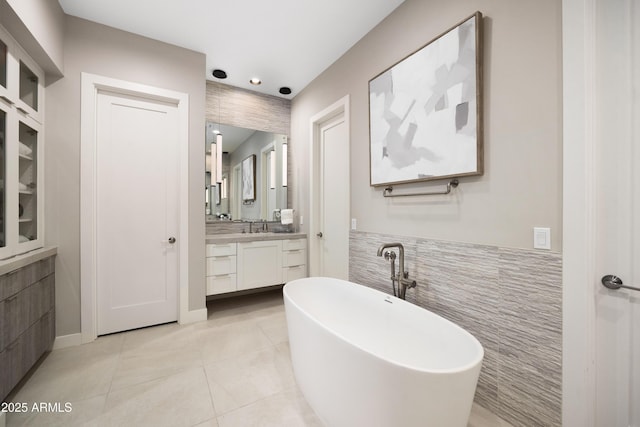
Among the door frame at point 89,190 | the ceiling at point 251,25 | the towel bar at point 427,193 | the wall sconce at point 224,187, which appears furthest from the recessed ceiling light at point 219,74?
the towel bar at point 427,193

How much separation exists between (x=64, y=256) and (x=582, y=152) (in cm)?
350

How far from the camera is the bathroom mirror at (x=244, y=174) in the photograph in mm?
3223

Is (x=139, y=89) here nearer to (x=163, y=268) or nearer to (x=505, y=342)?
(x=163, y=268)

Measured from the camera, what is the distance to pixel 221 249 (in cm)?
285

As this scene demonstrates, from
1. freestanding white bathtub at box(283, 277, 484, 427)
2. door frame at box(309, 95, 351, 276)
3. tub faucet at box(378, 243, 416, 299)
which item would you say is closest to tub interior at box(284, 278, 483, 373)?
freestanding white bathtub at box(283, 277, 484, 427)

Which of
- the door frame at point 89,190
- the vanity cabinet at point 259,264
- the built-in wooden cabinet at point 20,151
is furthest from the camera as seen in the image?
the vanity cabinet at point 259,264

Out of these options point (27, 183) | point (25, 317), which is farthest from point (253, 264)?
point (27, 183)

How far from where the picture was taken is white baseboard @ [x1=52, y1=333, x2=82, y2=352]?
83.8 inches

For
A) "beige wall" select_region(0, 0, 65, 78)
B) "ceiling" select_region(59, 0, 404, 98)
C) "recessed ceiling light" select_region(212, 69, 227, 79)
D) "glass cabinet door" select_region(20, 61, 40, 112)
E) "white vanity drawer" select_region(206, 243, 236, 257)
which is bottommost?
"white vanity drawer" select_region(206, 243, 236, 257)

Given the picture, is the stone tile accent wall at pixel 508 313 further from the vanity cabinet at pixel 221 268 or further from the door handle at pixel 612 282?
the vanity cabinet at pixel 221 268

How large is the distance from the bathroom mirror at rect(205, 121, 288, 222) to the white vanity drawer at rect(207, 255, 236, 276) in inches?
25.6

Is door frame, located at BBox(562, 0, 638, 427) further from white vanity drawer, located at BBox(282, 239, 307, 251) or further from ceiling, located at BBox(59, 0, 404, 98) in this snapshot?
white vanity drawer, located at BBox(282, 239, 307, 251)

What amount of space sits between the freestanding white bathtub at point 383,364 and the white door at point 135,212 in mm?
1476

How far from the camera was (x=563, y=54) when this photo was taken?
119cm
